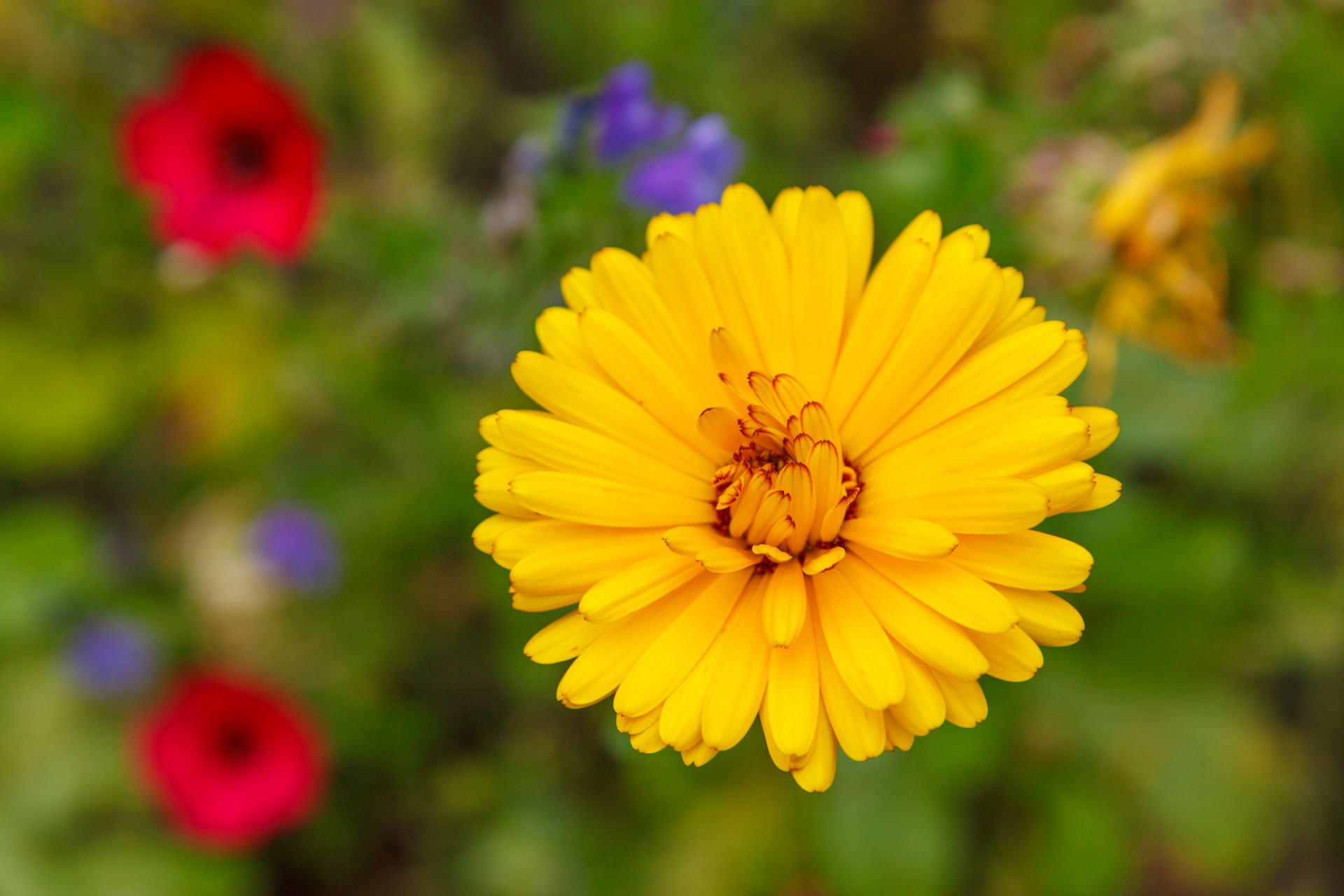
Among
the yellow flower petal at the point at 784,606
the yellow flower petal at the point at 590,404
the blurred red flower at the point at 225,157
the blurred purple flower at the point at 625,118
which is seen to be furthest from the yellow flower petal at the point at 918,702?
the blurred red flower at the point at 225,157

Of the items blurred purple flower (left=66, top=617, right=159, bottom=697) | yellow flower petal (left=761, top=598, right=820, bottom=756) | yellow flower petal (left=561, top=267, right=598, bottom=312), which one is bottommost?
yellow flower petal (left=761, top=598, right=820, bottom=756)

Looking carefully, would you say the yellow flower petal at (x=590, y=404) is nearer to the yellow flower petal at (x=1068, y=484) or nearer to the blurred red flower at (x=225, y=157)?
the yellow flower petal at (x=1068, y=484)

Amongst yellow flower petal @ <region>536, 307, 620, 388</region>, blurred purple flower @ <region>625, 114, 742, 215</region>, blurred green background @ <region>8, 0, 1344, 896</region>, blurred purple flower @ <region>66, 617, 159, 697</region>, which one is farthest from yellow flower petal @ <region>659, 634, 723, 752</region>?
blurred purple flower @ <region>66, 617, 159, 697</region>

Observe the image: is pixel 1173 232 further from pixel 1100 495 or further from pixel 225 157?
pixel 225 157

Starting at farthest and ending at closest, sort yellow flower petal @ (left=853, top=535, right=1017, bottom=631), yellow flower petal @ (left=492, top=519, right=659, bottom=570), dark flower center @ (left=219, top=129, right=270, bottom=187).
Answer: dark flower center @ (left=219, top=129, right=270, bottom=187), yellow flower petal @ (left=492, top=519, right=659, bottom=570), yellow flower petal @ (left=853, top=535, right=1017, bottom=631)

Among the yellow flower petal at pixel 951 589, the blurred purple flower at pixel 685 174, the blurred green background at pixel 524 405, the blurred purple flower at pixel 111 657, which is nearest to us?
the yellow flower petal at pixel 951 589

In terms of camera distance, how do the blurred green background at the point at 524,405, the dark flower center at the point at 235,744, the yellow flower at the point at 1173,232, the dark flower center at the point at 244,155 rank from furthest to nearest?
the dark flower center at the point at 235,744
the dark flower center at the point at 244,155
the blurred green background at the point at 524,405
the yellow flower at the point at 1173,232

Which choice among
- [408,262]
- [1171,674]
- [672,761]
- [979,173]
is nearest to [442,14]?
[408,262]

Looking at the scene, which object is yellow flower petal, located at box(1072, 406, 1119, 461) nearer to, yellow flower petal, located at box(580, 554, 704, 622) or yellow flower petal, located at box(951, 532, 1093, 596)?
yellow flower petal, located at box(951, 532, 1093, 596)
